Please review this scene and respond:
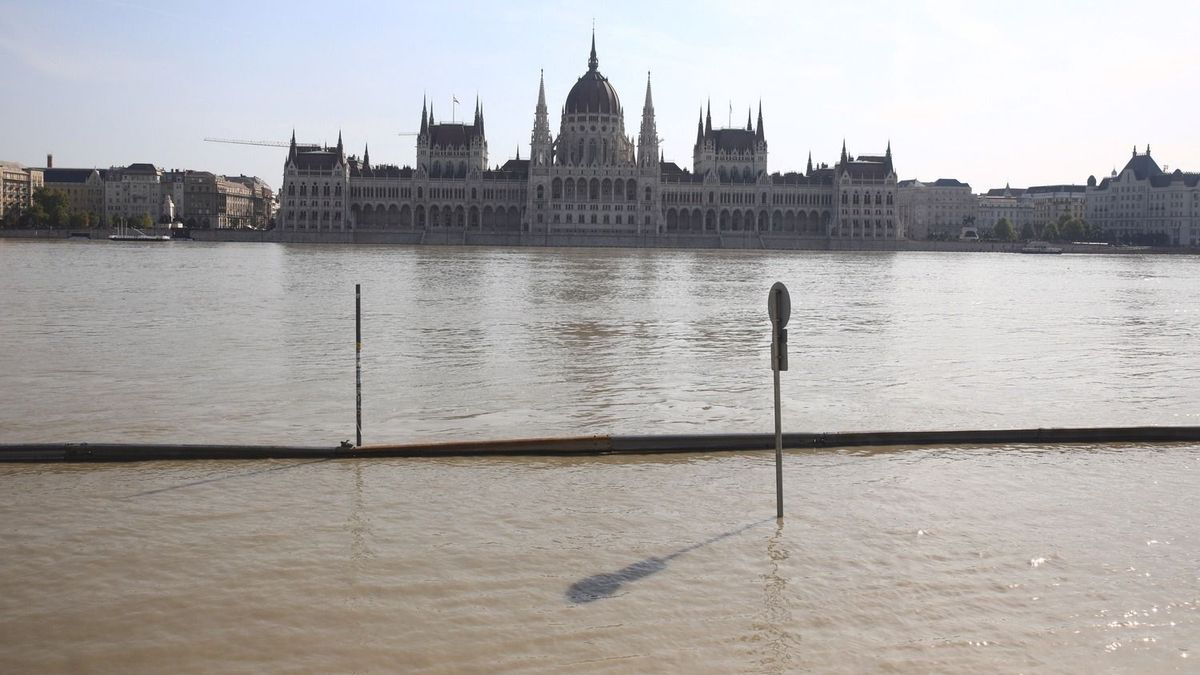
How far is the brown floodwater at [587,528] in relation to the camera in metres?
6.55

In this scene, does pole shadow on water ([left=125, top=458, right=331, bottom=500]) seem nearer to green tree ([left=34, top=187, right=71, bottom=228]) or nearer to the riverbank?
the riverbank

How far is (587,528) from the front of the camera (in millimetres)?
8945

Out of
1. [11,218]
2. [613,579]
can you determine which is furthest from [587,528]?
[11,218]

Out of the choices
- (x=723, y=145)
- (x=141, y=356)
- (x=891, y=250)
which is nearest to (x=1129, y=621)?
(x=141, y=356)

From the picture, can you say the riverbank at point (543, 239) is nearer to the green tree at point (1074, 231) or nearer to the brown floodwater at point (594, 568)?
the green tree at point (1074, 231)

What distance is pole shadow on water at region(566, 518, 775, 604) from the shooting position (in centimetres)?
733

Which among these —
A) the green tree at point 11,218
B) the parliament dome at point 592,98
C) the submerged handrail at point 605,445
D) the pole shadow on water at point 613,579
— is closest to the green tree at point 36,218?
the green tree at point 11,218

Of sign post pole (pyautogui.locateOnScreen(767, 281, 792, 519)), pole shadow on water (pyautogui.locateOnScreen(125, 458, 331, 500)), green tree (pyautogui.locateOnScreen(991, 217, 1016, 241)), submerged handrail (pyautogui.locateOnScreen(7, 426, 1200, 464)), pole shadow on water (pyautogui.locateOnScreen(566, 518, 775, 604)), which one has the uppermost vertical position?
green tree (pyautogui.locateOnScreen(991, 217, 1016, 241))

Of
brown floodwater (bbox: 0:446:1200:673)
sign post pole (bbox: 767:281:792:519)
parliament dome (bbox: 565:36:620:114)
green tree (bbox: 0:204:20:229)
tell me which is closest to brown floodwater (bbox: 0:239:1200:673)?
brown floodwater (bbox: 0:446:1200:673)

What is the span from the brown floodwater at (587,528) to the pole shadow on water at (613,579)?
0.13ft

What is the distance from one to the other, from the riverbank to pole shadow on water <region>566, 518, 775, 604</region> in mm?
140535

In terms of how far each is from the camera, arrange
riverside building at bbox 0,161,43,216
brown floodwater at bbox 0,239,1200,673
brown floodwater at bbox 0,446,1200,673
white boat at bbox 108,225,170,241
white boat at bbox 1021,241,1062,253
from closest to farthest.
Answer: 1. brown floodwater at bbox 0,446,1200,673
2. brown floodwater at bbox 0,239,1200,673
3. white boat at bbox 108,225,170,241
4. white boat at bbox 1021,241,1062,253
5. riverside building at bbox 0,161,43,216

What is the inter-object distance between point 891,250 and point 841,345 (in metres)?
138

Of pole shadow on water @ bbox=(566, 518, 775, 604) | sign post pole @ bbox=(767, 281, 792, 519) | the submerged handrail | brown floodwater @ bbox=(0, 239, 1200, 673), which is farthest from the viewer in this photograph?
the submerged handrail
